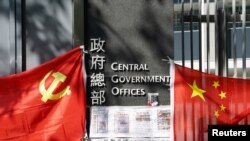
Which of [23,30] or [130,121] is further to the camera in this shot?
[23,30]

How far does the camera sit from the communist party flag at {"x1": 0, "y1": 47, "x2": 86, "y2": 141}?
6660mm

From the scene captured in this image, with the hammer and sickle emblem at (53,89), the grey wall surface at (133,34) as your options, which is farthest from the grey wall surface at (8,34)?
the grey wall surface at (133,34)

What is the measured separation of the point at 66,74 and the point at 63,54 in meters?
0.30

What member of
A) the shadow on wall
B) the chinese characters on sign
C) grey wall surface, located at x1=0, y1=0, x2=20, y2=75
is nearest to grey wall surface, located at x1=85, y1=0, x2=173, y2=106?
→ the chinese characters on sign

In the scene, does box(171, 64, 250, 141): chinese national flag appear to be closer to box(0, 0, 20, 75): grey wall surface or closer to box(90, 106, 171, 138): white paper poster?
box(90, 106, 171, 138): white paper poster

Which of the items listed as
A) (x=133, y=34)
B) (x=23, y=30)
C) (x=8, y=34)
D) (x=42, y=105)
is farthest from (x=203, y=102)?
(x=8, y=34)

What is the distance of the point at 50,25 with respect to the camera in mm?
7207

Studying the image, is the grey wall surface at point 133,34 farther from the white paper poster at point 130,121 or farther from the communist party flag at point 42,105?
the communist party flag at point 42,105

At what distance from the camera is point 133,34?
23.0 feet

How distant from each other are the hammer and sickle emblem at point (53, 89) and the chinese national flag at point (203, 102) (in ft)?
5.12

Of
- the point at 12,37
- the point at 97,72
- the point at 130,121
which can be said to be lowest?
the point at 130,121

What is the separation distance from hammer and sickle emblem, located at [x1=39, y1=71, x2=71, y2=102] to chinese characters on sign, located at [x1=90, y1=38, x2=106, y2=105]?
418mm

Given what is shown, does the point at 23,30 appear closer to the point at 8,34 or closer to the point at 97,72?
the point at 8,34

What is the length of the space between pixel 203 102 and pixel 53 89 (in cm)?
214
